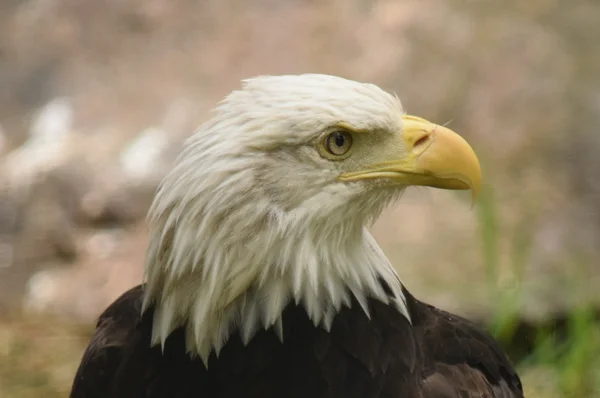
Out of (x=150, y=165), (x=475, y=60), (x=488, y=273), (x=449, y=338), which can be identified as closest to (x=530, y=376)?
(x=488, y=273)

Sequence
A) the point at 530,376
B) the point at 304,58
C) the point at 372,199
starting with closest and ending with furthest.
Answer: the point at 372,199
the point at 530,376
the point at 304,58

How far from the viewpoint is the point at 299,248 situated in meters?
2.10

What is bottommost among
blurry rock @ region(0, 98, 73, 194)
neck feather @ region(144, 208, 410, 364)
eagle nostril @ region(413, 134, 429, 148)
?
neck feather @ region(144, 208, 410, 364)

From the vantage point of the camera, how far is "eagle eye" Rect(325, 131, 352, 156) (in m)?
2.06

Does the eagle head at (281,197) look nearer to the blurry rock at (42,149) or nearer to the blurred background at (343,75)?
the blurred background at (343,75)

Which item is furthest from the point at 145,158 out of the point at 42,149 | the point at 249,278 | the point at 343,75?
the point at 249,278

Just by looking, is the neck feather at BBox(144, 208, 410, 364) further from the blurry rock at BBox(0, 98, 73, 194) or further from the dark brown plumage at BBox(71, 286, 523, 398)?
the blurry rock at BBox(0, 98, 73, 194)

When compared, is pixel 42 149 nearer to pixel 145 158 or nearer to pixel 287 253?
pixel 145 158

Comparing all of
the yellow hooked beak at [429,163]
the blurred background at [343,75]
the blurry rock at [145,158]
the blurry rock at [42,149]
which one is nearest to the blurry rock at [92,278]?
the blurred background at [343,75]

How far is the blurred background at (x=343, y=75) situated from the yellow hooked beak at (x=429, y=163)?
6.05 feet

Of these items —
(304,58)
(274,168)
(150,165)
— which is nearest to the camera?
(274,168)

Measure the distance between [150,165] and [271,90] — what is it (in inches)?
110

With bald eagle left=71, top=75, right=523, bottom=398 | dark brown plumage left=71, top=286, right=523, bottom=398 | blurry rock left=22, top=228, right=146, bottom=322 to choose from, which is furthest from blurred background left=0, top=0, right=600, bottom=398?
bald eagle left=71, top=75, right=523, bottom=398

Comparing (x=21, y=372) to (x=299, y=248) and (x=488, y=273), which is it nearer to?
(x=488, y=273)
